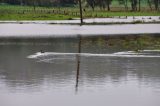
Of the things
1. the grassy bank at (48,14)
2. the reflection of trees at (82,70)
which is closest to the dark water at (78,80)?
the reflection of trees at (82,70)

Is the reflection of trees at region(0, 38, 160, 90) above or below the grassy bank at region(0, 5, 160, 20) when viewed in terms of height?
above

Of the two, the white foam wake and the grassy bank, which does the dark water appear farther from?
the grassy bank

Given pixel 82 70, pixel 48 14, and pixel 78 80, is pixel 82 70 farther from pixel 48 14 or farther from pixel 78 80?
pixel 48 14

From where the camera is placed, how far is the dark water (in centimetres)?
1244

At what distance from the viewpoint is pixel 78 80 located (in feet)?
51.0

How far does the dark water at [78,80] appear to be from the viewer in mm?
12438

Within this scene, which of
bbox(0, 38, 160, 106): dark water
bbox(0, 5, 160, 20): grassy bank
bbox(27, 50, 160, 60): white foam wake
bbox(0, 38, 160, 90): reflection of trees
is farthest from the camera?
bbox(0, 5, 160, 20): grassy bank

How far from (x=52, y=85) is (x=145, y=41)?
57.8 feet

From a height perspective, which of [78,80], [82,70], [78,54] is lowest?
[78,54]

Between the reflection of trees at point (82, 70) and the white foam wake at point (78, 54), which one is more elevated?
the reflection of trees at point (82, 70)

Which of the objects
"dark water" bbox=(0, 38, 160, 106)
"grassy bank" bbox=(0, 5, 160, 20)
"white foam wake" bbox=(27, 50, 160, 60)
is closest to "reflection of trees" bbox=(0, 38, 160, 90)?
"dark water" bbox=(0, 38, 160, 106)

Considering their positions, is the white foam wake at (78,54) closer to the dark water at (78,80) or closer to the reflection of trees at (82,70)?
the dark water at (78,80)

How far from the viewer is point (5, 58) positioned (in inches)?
870

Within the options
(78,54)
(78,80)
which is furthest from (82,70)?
(78,54)
